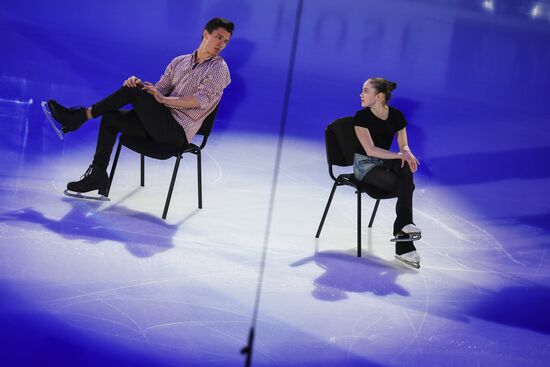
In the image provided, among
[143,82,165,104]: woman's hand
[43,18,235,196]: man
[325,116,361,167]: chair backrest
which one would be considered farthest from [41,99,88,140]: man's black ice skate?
[325,116,361,167]: chair backrest

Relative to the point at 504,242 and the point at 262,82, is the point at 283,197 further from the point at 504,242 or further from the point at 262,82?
the point at 262,82

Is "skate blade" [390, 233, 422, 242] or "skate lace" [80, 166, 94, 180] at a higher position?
"skate lace" [80, 166, 94, 180]

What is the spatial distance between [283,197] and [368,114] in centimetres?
101

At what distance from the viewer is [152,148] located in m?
4.78

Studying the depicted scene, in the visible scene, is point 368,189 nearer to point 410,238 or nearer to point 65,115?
point 410,238

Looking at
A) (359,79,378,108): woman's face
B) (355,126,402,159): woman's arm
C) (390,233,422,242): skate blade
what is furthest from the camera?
(359,79,378,108): woman's face

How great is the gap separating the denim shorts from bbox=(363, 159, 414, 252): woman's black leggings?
0.09 ft

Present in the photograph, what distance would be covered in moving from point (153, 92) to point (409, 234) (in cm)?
163

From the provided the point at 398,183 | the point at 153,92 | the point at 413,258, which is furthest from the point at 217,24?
the point at 413,258

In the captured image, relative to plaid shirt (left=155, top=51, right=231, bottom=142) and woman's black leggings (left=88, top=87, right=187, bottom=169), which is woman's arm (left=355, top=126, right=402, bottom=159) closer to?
plaid shirt (left=155, top=51, right=231, bottom=142)

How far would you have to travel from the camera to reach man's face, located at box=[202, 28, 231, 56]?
4945 millimetres

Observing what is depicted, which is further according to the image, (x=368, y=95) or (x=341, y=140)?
(x=341, y=140)

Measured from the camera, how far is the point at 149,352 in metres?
3.04

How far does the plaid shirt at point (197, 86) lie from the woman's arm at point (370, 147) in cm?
87
